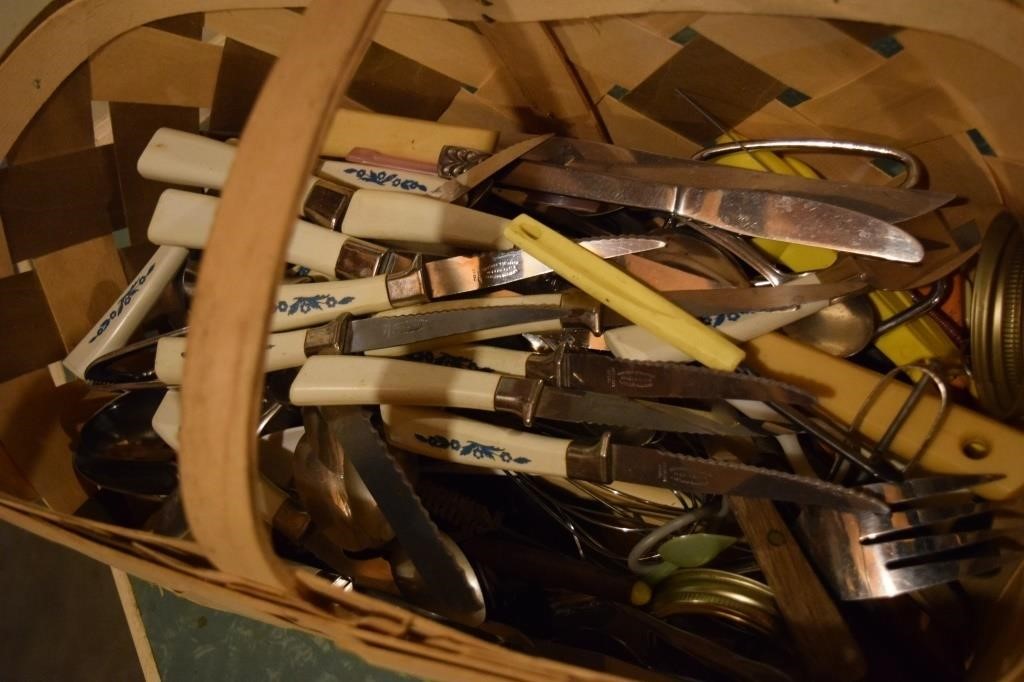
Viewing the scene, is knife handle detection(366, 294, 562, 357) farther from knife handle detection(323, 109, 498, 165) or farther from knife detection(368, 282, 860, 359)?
knife handle detection(323, 109, 498, 165)

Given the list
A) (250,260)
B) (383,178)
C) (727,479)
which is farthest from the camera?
(383,178)

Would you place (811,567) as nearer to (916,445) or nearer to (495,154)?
(916,445)

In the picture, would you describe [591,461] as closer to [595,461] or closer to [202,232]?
[595,461]

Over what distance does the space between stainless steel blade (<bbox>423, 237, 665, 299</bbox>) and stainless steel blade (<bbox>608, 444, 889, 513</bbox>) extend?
Answer: 0.35 feet

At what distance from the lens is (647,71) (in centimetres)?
48

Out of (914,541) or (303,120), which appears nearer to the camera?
(303,120)

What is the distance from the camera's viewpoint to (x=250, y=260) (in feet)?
0.86

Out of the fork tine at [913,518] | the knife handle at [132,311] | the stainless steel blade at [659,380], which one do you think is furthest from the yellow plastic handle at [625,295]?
the knife handle at [132,311]

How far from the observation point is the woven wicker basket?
0.27 m

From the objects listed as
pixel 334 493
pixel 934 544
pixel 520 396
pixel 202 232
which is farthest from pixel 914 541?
pixel 202 232

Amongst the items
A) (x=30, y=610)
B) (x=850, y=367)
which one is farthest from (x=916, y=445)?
(x=30, y=610)

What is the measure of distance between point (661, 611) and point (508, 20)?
0.36 metres

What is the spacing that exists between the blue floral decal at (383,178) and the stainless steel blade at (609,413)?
163 millimetres

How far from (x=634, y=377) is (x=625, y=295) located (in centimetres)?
4
